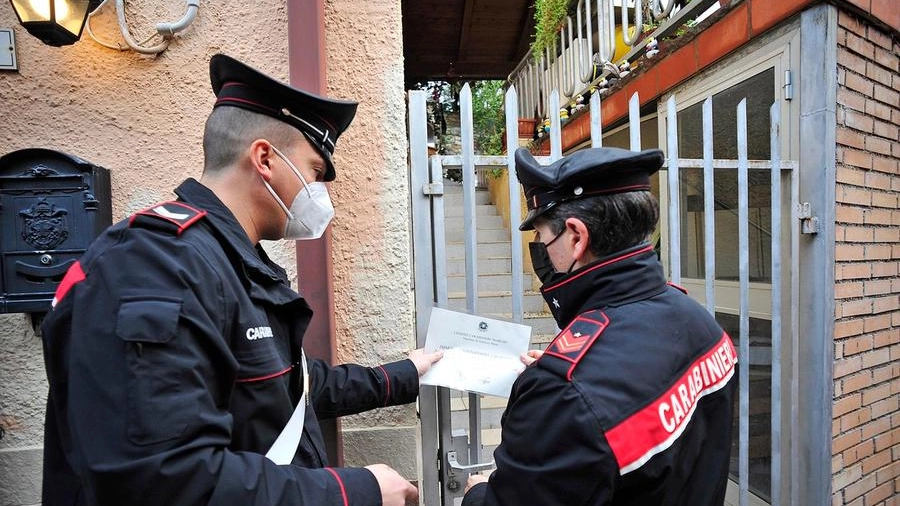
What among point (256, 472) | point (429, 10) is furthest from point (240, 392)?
point (429, 10)

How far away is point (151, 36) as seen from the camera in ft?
5.59

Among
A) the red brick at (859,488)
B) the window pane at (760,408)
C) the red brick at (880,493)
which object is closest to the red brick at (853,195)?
the window pane at (760,408)

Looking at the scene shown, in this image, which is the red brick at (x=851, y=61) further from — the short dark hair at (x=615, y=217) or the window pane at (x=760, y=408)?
the short dark hair at (x=615, y=217)

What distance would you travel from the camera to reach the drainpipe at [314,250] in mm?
1597

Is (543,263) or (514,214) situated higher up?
(514,214)

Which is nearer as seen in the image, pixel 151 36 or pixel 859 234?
pixel 151 36

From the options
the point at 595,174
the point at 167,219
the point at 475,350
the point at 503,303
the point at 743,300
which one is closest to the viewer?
the point at 167,219

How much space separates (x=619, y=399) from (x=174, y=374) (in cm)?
85

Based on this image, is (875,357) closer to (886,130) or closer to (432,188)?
(886,130)

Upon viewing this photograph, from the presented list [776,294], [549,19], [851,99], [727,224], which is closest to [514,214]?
[776,294]

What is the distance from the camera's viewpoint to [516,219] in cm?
173

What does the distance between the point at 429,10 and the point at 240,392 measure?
622 centimetres

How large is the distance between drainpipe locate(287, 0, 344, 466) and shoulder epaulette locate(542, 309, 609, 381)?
2.74 ft

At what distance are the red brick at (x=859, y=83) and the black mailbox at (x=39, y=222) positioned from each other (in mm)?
3273
